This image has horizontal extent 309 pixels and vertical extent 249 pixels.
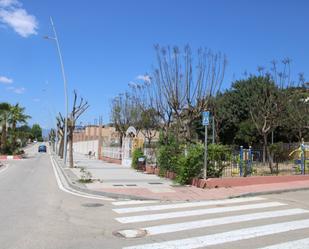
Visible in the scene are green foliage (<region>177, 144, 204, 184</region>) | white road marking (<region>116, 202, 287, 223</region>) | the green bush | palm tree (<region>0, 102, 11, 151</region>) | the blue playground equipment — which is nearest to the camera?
white road marking (<region>116, 202, 287, 223</region>)

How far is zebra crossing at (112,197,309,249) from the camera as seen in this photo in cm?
736

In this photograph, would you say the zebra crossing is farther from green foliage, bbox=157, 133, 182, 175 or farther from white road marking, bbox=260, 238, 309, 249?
green foliage, bbox=157, 133, 182, 175

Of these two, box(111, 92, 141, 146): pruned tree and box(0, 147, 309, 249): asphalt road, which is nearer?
box(0, 147, 309, 249): asphalt road

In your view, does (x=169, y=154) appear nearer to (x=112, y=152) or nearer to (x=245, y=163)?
(x=245, y=163)

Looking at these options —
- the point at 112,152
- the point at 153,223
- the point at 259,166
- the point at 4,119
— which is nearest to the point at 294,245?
A: the point at 153,223

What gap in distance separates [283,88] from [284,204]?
1162 centimetres

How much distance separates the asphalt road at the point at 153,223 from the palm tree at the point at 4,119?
39.4 m

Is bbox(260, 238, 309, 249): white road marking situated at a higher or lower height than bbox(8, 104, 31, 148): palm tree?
lower

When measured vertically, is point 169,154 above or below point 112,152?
below

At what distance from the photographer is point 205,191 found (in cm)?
1452

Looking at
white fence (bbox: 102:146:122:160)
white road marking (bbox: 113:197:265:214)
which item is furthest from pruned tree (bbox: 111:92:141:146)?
white road marking (bbox: 113:197:265:214)

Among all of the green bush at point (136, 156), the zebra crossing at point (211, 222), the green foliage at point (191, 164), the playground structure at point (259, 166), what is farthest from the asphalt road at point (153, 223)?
the green bush at point (136, 156)

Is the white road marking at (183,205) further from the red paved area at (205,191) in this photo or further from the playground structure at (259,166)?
the playground structure at (259,166)

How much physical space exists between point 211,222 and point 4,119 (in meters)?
49.3
